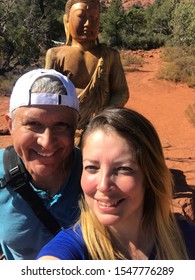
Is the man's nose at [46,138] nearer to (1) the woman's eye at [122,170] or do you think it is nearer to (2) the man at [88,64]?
(1) the woman's eye at [122,170]

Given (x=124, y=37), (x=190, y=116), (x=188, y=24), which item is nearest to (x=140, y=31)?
(x=124, y=37)

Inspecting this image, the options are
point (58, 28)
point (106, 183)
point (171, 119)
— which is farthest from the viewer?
point (58, 28)

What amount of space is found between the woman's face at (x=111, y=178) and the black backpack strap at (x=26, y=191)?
33 cm

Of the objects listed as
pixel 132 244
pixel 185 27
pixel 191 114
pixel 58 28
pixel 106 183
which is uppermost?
pixel 185 27

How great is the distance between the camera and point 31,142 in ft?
4.98

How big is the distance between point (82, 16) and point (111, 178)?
225 centimetres

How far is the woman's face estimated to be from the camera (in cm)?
123

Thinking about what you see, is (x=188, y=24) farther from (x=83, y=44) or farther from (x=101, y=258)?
(x=101, y=258)

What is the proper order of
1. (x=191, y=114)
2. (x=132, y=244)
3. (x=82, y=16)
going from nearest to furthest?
(x=132, y=244)
(x=82, y=16)
(x=191, y=114)

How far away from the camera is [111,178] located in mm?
1225

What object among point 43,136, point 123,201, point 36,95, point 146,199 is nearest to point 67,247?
point 123,201

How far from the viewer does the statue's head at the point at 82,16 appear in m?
3.12


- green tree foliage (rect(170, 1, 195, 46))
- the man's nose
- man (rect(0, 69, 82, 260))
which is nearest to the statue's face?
man (rect(0, 69, 82, 260))

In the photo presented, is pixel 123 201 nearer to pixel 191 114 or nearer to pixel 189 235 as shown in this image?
pixel 189 235
